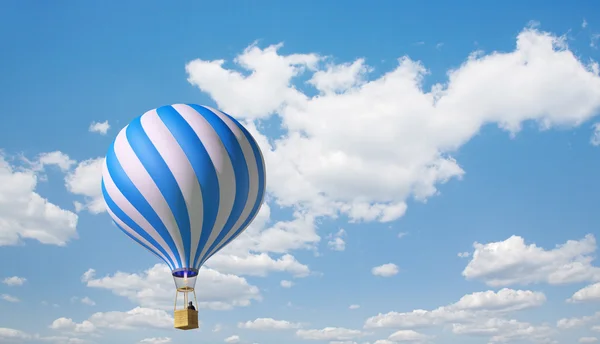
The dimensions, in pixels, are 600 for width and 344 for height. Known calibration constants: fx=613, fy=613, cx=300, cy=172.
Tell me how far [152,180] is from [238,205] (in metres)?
4.05

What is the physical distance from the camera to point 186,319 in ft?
85.0

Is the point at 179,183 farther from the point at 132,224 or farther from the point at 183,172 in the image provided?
the point at 132,224

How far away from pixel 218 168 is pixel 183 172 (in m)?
1.56

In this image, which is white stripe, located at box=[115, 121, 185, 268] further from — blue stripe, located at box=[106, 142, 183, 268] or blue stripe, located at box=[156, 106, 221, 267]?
blue stripe, located at box=[156, 106, 221, 267]

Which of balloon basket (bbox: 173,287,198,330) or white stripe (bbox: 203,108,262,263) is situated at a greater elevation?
white stripe (bbox: 203,108,262,263)

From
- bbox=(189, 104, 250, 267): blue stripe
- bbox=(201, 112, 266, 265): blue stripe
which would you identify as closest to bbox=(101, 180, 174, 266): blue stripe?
bbox=(189, 104, 250, 267): blue stripe

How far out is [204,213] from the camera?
1062 inches

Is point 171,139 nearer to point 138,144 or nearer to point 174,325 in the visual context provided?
point 138,144

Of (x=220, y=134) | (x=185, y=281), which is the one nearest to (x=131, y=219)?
(x=185, y=281)

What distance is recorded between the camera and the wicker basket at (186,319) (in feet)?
85.1

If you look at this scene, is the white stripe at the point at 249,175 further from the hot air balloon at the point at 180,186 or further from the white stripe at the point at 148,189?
the white stripe at the point at 148,189

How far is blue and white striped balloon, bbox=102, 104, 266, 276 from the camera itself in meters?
26.6

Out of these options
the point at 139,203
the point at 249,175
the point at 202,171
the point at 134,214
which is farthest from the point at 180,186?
the point at 249,175

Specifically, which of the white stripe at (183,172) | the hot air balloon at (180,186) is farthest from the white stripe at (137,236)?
the white stripe at (183,172)
